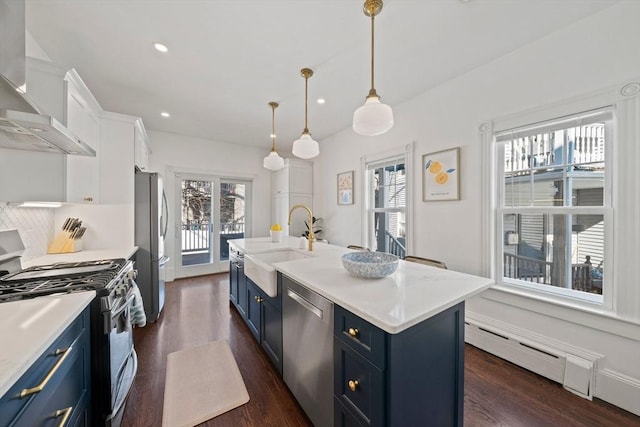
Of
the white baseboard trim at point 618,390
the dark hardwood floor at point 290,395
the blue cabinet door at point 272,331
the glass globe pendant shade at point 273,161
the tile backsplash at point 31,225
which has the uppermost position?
the glass globe pendant shade at point 273,161

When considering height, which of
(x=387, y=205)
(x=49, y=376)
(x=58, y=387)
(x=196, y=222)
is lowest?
(x=58, y=387)

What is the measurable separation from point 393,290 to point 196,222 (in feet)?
15.4

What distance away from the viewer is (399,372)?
3.19ft

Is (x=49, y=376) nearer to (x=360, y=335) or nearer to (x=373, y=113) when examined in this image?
(x=360, y=335)

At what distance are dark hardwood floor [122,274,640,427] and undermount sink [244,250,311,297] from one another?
2.36 ft

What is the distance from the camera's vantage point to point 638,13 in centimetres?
160

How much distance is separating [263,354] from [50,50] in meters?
3.39

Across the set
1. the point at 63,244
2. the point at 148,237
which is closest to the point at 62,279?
the point at 63,244

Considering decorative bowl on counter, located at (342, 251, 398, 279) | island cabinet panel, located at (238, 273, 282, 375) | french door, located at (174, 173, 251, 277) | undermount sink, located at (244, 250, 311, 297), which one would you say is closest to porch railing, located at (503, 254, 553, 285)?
decorative bowl on counter, located at (342, 251, 398, 279)

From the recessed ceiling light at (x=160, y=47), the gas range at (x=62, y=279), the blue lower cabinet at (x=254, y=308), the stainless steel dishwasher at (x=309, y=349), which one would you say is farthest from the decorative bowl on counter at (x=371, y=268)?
the recessed ceiling light at (x=160, y=47)

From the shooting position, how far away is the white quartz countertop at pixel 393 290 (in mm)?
975

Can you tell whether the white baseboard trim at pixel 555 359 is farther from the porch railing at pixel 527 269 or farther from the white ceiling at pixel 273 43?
the white ceiling at pixel 273 43

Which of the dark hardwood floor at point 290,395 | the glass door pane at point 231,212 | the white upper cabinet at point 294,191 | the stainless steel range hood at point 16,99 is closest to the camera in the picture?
the stainless steel range hood at point 16,99

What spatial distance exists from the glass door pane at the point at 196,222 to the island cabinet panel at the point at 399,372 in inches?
180
